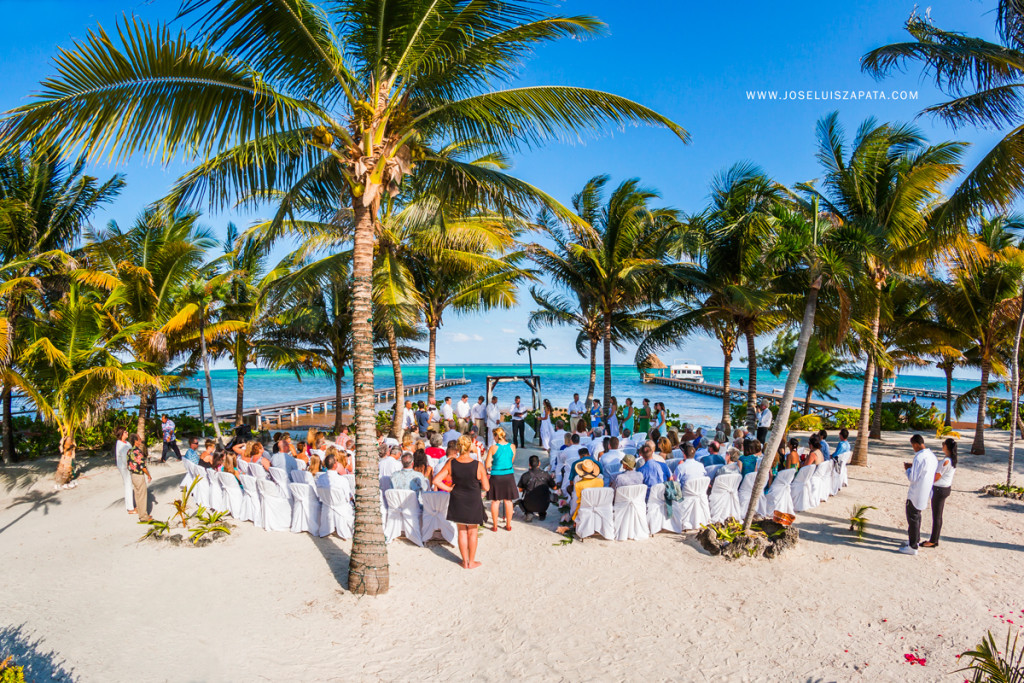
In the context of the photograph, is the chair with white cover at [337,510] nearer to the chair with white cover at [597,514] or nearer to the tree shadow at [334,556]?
the tree shadow at [334,556]

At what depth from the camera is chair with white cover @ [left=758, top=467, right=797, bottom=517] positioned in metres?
8.62

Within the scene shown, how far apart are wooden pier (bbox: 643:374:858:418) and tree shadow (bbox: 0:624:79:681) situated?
62.9ft

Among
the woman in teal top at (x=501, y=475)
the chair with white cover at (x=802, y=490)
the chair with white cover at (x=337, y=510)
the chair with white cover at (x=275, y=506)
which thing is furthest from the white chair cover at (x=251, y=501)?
the chair with white cover at (x=802, y=490)

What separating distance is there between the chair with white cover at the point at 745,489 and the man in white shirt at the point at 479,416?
8388mm

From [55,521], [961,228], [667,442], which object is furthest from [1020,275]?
[55,521]

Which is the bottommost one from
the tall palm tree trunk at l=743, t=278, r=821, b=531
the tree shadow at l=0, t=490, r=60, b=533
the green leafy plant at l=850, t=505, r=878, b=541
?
the tree shadow at l=0, t=490, r=60, b=533

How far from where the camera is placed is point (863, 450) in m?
12.7

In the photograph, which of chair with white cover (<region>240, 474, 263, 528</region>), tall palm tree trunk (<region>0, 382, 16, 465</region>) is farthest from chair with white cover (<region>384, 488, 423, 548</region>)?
tall palm tree trunk (<region>0, 382, 16, 465</region>)

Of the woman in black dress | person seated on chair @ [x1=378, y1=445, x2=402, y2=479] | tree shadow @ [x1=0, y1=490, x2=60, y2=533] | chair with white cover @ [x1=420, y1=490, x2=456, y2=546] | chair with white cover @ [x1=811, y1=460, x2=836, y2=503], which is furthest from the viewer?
tree shadow @ [x1=0, y1=490, x2=60, y2=533]

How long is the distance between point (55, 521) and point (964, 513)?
15321 millimetres

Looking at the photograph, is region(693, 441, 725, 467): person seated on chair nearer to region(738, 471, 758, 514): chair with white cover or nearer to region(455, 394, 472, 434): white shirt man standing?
region(738, 471, 758, 514): chair with white cover

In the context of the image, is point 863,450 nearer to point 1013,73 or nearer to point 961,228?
point 961,228

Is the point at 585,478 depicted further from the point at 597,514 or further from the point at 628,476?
the point at 628,476

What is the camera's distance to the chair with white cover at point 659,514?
809 cm
